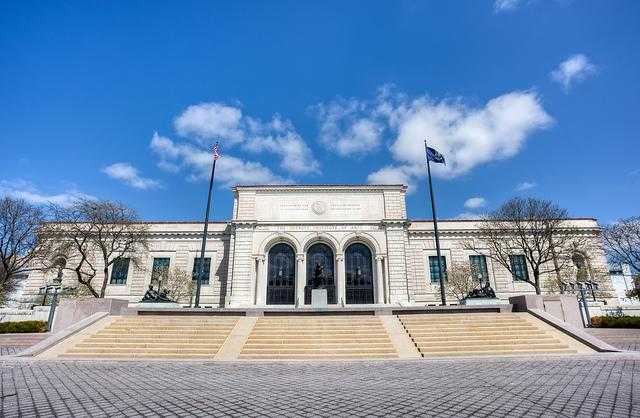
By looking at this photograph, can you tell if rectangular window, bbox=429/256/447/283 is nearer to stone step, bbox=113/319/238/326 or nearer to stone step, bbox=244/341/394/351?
stone step, bbox=244/341/394/351

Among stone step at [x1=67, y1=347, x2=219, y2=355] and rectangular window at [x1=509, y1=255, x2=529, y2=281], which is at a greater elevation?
rectangular window at [x1=509, y1=255, x2=529, y2=281]

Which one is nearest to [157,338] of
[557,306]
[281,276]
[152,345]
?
[152,345]

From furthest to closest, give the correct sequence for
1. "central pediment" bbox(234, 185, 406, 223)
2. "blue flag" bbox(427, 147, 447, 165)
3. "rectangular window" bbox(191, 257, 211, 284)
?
"rectangular window" bbox(191, 257, 211, 284)
"central pediment" bbox(234, 185, 406, 223)
"blue flag" bbox(427, 147, 447, 165)

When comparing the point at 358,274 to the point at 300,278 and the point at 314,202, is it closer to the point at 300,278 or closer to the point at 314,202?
the point at 300,278

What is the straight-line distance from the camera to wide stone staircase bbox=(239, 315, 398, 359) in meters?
12.2

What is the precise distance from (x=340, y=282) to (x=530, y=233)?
59.9 feet

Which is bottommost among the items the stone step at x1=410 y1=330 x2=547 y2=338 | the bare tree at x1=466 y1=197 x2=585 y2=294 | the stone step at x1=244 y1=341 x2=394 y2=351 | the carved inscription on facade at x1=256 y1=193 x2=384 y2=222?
the stone step at x1=244 y1=341 x2=394 y2=351

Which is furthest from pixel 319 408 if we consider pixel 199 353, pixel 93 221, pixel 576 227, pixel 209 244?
pixel 576 227

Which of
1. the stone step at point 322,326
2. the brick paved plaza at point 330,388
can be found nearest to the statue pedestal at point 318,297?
the stone step at point 322,326

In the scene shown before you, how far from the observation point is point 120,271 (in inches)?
1423

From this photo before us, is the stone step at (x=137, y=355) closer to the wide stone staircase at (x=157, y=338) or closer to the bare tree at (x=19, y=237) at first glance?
the wide stone staircase at (x=157, y=338)

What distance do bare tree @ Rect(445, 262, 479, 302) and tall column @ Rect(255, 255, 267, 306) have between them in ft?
61.4

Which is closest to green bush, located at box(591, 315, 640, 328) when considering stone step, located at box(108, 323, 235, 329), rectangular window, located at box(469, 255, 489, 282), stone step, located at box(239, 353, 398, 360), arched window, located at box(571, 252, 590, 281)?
arched window, located at box(571, 252, 590, 281)

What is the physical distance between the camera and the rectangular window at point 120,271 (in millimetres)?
35844
